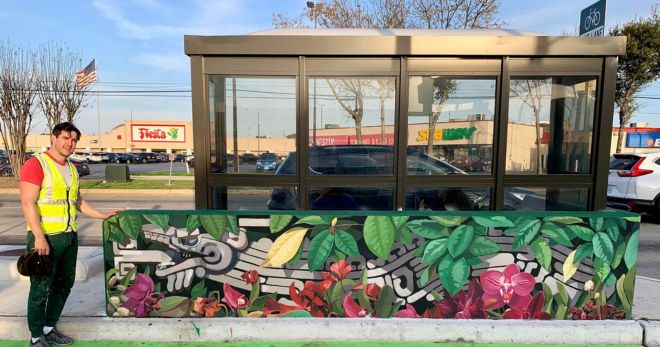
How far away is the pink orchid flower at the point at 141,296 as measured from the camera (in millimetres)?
3162

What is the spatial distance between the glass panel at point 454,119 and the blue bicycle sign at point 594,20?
2966mm

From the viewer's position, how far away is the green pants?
2781 mm

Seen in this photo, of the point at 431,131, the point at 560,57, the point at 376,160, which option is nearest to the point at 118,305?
the point at 376,160

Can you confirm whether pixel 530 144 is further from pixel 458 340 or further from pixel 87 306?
pixel 87 306

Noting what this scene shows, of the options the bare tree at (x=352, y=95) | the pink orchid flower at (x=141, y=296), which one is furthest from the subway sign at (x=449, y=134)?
the pink orchid flower at (x=141, y=296)

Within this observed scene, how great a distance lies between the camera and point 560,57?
13.0 ft

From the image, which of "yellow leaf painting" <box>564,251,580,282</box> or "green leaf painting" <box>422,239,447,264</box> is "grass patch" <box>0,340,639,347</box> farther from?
"green leaf painting" <box>422,239,447,264</box>

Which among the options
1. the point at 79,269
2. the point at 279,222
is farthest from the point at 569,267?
the point at 79,269

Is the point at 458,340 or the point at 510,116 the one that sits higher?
the point at 510,116

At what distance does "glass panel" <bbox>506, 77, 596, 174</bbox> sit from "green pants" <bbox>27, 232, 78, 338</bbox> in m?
4.25

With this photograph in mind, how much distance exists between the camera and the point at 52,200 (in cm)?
276

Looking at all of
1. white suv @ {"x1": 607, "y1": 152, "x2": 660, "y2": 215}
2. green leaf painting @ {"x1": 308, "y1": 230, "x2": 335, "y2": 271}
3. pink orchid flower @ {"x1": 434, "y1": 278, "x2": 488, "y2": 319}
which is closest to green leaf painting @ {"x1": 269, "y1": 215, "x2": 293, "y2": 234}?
green leaf painting @ {"x1": 308, "y1": 230, "x2": 335, "y2": 271}

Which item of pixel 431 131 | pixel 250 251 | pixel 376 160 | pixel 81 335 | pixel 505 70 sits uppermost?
pixel 505 70

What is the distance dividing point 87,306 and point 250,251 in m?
1.78
